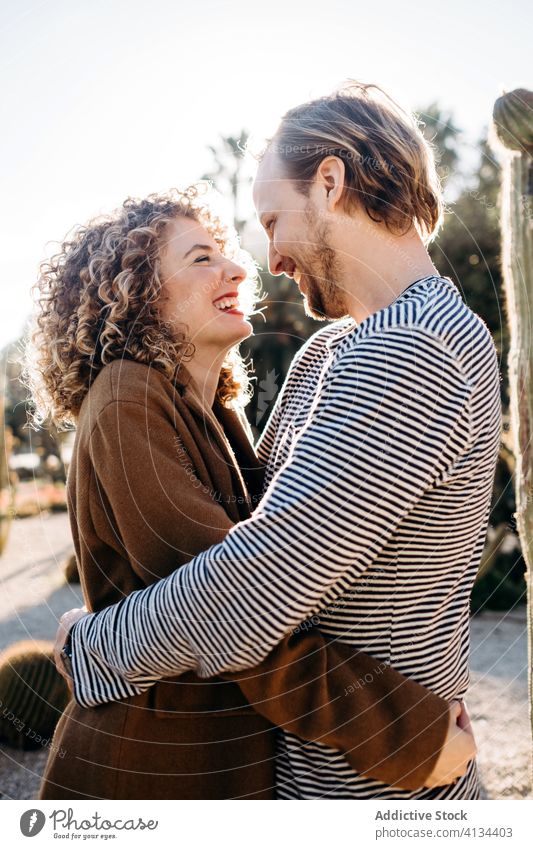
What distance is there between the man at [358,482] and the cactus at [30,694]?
3.31 meters

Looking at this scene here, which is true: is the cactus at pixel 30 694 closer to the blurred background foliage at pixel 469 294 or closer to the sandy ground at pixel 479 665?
the sandy ground at pixel 479 665

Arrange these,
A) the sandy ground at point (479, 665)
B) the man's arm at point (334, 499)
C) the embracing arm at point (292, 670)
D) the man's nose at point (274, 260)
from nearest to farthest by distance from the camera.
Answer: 1. the man's arm at point (334, 499)
2. the embracing arm at point (292, 670)
3. the man's nose at point (274, 260)
4. the sandy ground at point (479, 665)

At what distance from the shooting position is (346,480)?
1.33 metres

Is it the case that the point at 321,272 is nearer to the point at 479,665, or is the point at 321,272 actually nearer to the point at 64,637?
the point at 64,637

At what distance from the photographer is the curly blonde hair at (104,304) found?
2.00 metres

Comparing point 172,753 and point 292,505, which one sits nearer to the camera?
point 292,505

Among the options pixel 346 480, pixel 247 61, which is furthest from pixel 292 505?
pixel 247 61

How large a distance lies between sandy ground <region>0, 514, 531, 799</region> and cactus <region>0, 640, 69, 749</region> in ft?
0.70

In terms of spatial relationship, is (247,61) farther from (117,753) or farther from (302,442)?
(117,753)

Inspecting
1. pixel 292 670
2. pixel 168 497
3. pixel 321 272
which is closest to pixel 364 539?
pixel 292 670

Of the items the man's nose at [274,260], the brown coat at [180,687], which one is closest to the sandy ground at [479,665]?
the brown coat at [180,687]

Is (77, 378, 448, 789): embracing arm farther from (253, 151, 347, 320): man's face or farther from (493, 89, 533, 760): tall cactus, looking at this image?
(493, 89, 533, 760): tall cactus

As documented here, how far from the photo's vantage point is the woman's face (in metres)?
2.12
